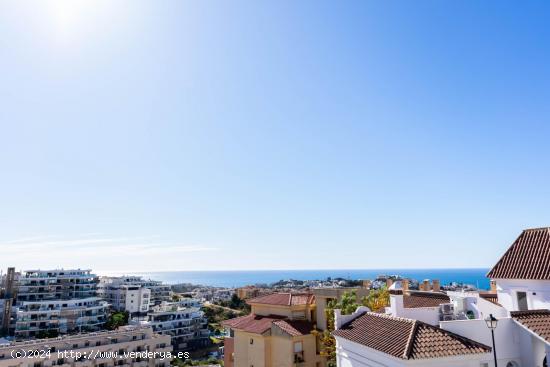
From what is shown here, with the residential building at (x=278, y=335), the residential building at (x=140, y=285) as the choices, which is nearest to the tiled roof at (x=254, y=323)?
the residential building at (x=278, y=335)

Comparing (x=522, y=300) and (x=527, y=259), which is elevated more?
(x=527, y=259)

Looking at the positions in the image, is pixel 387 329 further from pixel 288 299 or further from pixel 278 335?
pixel 288 299

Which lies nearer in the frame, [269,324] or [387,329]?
[387,329]

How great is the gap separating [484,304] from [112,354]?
57378 millimetres

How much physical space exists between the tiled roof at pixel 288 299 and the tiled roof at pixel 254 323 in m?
1.30

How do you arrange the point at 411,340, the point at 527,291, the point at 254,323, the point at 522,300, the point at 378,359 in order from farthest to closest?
the point at 254,323, the point at 522,300, the point at 527,291, the point at 378,359, the point at 411,340

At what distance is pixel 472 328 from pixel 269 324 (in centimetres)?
1981

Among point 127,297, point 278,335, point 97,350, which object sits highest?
point 278,335

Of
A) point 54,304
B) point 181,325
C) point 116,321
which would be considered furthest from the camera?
point 181,325

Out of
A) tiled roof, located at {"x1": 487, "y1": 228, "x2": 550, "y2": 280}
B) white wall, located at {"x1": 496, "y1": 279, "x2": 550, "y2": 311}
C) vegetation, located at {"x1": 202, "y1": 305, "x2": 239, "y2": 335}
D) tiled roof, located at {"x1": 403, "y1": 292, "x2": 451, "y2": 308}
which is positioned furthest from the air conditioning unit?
vegetation, located at {"x1": 202, "y1": 305, "x2": 239, "y2": 335}

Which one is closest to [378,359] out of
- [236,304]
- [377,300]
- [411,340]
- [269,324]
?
[411,340]

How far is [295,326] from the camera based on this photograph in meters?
33.5

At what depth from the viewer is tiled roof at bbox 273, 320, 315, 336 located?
32344 millimetres

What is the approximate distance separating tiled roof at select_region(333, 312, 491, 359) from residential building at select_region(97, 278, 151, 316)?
103415 millimetres
